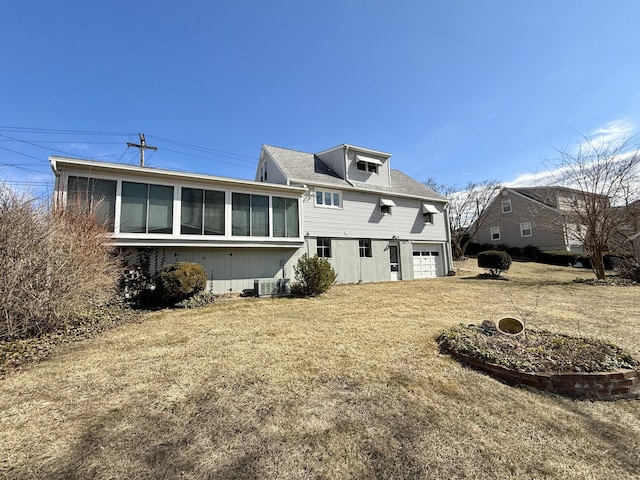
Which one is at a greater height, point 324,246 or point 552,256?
point 324,246

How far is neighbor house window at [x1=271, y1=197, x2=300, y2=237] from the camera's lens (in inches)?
499

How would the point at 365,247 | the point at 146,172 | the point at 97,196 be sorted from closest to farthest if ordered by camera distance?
the point at 97,196, the point at 146,172, the point at 365,247

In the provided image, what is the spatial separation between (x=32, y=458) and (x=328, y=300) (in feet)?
27.3

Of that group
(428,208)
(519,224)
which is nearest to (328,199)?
(428,208)

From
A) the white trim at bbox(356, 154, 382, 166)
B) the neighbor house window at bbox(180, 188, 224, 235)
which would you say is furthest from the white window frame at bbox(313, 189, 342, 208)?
the neighbor house window at bbox(180, 188, 224, 235)

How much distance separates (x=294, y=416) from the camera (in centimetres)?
308

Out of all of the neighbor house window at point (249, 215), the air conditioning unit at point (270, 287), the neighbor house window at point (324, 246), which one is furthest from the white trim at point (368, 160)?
the air conditioning unit at point (270, 287)

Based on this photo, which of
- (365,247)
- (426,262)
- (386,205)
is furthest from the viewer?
(426,262)

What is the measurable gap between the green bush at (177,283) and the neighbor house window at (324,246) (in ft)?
21.0

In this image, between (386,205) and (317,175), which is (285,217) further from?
(386,205)

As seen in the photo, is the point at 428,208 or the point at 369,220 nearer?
the point at 369,220

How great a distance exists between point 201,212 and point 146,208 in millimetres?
1781

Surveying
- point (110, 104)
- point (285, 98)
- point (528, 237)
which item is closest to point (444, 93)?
point (285, 98)

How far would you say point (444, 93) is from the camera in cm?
1156
